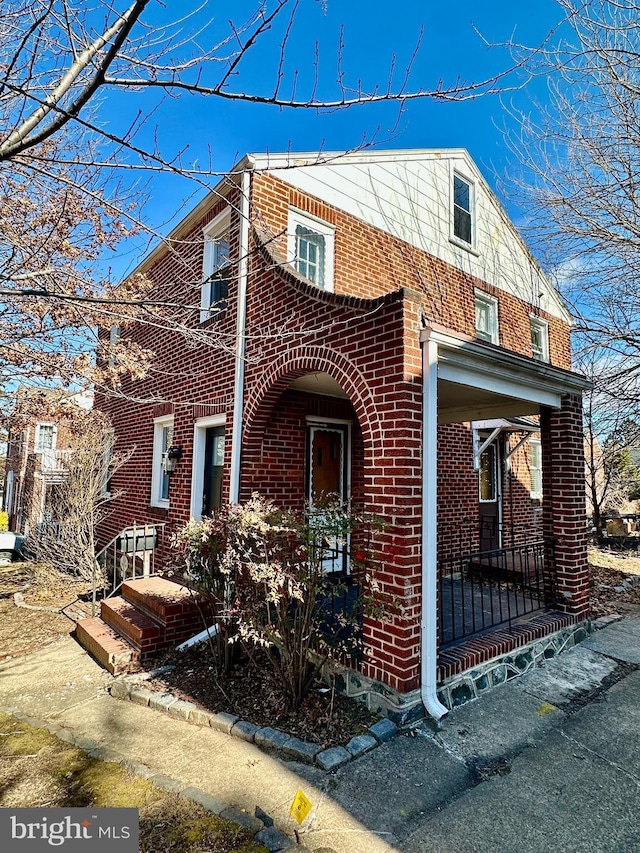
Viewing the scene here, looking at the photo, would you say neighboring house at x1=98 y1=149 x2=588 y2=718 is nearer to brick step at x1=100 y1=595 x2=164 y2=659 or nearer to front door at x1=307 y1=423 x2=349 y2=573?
front door at x1=307 y1=423 x2=349 y2=573

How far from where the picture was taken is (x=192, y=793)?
3.11 m

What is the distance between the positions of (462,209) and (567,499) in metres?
6.98

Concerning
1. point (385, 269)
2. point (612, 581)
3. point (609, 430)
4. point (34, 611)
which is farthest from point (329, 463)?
point (609, 430)

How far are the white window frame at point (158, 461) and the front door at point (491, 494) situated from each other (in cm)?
648

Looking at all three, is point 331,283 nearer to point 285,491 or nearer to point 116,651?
point 285,491

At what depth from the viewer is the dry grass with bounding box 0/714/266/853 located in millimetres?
2697

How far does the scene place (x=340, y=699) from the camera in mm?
4242

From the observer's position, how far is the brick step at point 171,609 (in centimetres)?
570

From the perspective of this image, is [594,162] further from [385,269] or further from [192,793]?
[192,793]

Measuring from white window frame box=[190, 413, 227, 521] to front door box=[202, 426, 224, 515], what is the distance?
49mm

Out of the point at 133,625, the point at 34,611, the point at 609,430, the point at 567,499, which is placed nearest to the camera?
the point at 133,625

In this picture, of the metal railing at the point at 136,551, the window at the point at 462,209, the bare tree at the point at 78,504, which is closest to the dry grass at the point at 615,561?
the window at the point at 462,209

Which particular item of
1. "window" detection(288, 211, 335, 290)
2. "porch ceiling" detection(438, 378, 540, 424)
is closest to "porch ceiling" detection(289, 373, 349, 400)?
"porch ceiling" detection(438, 378, 540, 424)

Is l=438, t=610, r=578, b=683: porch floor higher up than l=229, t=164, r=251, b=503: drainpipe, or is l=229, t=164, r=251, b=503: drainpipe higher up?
l=229, t=164, r=251, b=503: drainpipe
